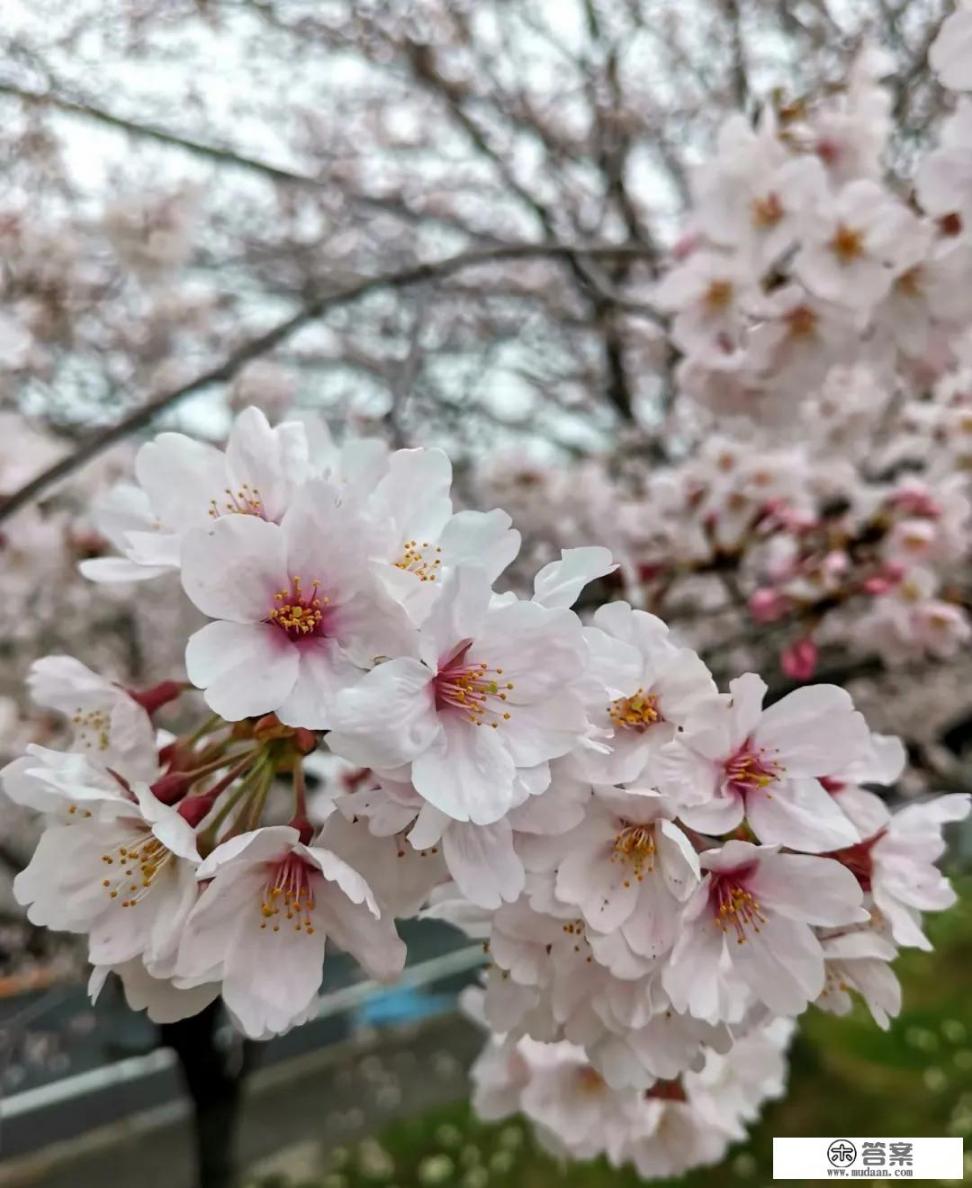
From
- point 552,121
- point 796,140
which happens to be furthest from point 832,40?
point 796,140

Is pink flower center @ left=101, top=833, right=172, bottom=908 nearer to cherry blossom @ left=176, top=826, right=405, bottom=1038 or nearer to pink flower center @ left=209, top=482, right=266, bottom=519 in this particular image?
cherry blossom @ left=176, top=826, right=405, bottom=1038

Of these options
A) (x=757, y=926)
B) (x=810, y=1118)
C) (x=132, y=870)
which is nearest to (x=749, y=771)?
(x=757, y=926)

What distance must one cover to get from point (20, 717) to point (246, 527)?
2.35 m

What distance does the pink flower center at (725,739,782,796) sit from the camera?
2.76 feet

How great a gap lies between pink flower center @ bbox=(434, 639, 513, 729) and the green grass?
3623mm

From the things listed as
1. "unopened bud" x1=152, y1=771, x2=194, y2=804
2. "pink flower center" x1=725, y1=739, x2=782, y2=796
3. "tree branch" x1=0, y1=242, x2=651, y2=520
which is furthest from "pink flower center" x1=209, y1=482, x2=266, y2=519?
"tree branch" x1=0, y1=242, x2=651, y2=520

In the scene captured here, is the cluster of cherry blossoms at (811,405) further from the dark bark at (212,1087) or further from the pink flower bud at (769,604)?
the dark bark at (212,1087)

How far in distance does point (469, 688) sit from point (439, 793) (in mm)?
95

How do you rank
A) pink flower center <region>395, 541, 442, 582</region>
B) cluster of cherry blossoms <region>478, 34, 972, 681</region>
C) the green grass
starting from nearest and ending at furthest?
pink flower center <region>395, 541, 442, 582</region> → cluster of cherry blossoms <region>478, 34, 972, 681</region> → the green grass

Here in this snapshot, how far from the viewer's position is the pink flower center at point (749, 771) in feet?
2.76

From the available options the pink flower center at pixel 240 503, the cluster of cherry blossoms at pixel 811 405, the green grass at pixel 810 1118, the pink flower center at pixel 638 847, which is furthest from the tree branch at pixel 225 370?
the green grass at pixel 810 1118

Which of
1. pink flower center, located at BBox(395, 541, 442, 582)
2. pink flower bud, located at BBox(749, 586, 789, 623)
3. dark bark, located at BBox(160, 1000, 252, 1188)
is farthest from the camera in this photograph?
dark bark, located at BBox(160, 1000, 252, 1188)

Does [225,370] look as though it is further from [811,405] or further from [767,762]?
[811,405]

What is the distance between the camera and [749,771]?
85cm
